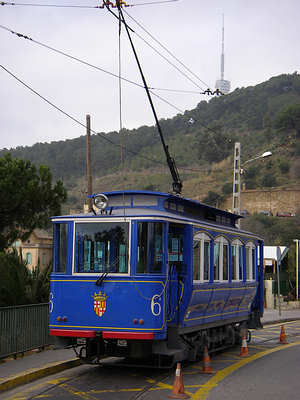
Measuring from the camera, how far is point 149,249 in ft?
36.7

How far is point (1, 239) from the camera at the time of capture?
26500mm

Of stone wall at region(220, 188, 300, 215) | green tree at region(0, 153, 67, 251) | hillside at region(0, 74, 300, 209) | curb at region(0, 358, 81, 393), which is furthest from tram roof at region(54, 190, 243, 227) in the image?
stone wall at region(220, 188, 300, 215)

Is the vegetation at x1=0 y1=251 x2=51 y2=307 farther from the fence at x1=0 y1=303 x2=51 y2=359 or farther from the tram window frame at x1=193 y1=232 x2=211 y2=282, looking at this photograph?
the tram window frame at x1=193 y1=232 x2=211 y2=282

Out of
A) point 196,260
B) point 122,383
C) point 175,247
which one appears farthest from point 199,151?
point 122,383

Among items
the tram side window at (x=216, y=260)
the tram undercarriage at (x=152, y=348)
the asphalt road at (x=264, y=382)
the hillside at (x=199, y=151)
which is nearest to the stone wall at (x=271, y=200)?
the hillside at (x=199, y=151)

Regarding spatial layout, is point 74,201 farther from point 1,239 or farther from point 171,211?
point 171,211

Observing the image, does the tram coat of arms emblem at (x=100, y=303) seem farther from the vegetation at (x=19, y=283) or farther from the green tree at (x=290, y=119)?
the green tree at (x=290, y=119)

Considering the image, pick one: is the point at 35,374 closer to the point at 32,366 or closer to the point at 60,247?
the point at 32,366

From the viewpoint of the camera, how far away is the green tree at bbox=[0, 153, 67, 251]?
90.3 feet

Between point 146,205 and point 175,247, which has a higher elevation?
point 146,205

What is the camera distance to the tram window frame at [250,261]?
54.6ft

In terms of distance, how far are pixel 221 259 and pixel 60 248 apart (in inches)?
167

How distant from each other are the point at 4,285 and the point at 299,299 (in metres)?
27.7

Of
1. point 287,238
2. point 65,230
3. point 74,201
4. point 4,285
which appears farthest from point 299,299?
point 74,201
